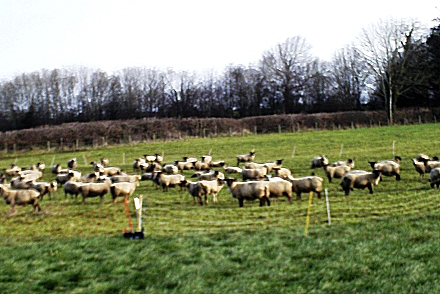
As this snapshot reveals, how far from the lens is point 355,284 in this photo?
908 centimetres

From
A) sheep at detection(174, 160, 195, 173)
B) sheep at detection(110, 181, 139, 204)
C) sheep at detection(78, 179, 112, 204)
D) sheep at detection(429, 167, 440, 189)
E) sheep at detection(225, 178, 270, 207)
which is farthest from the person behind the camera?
sheep at detection(174, 160, 195, 173)

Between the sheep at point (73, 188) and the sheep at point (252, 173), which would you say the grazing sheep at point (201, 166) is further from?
the sheep at point (73, 188)

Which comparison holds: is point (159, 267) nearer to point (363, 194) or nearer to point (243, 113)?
point (363, 194)

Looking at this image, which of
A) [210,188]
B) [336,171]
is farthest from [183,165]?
[210,188]

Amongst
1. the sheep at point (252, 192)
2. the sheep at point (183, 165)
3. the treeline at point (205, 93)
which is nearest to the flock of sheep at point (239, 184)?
the sheep at point (252, 192)

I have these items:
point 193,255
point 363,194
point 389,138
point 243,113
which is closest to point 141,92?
point 243,113

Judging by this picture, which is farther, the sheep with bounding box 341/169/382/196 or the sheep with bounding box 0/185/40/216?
the sheep with bounding box 341/169/382/196

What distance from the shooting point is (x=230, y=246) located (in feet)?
39.7

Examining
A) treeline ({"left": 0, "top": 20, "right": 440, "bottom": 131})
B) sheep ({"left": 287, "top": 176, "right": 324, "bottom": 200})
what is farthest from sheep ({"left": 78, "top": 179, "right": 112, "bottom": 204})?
treeline ({"left": 0, "top": 20, "right": 440, "bottom": 131})

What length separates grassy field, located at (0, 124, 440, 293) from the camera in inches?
368

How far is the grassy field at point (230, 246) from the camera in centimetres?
934

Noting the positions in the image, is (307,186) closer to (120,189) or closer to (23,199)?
(120,189)

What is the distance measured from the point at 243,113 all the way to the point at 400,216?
255ft

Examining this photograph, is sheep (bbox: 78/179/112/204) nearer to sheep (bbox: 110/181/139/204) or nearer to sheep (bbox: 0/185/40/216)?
sheep (bbox: 110/181/139/204)
